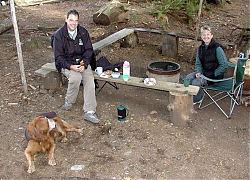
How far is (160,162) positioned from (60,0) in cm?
886

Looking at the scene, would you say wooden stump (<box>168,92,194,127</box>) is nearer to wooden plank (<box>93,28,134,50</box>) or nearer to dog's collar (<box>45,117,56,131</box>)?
dog's collar (<box>45,117,56,131</box>)

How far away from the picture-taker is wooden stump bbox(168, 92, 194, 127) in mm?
5182

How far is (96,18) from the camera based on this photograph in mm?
9586

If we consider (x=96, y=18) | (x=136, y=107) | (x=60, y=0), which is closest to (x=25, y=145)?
(x=136, y=107)

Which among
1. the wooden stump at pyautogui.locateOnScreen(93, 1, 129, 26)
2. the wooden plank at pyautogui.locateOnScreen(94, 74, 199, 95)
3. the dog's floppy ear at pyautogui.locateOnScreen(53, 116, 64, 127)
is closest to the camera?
the dog's floppy ear at pyautogui.locateOnScreen(53, 116, 64, 127)

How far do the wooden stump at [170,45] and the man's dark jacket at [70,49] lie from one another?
272 cm

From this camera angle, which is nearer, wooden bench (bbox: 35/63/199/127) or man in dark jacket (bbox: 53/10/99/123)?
wooden bench (bbox: 35/63/199/127)

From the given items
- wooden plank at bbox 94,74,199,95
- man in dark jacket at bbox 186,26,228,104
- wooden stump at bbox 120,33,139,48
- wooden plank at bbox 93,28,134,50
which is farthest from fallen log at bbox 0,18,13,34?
man in dark jacket at bbox 186,26,228,104

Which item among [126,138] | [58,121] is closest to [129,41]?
[126,138]

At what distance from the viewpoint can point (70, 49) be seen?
5.55 metres

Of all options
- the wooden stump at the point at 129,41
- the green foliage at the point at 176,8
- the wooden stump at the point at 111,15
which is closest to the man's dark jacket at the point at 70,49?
the wooden stump at the point at 129,41

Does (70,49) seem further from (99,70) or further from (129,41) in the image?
(129,41)

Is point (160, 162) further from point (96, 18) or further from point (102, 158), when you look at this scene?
point (96, 18)

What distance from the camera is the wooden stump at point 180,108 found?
5182 millimetres
